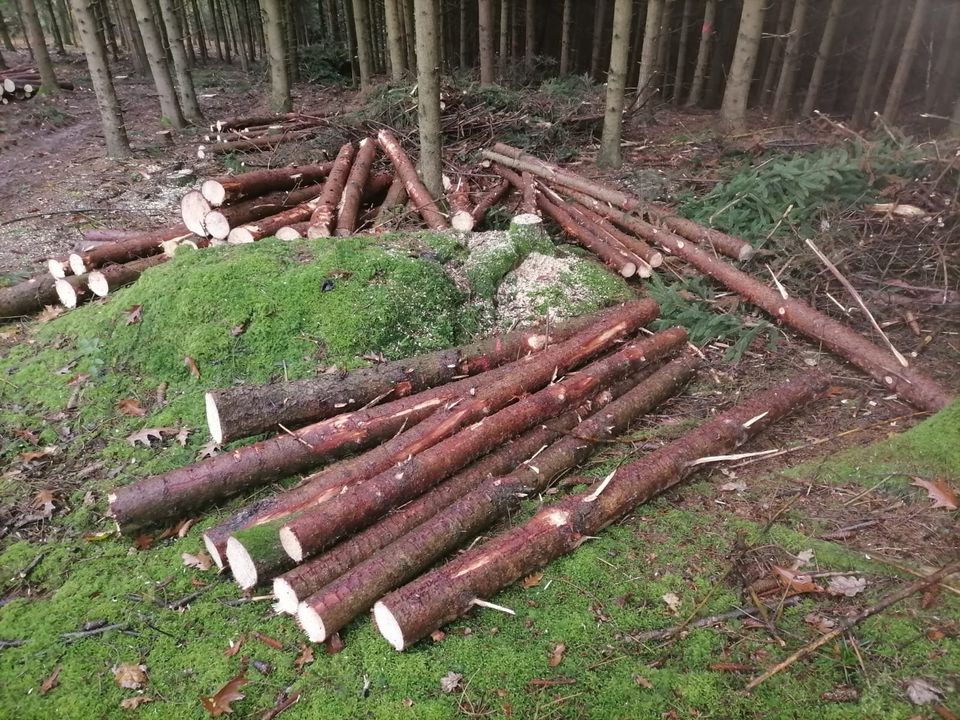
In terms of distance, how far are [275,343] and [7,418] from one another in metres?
2.37

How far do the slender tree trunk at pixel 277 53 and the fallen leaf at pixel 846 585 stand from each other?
13.4 meters

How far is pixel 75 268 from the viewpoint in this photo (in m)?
6.78

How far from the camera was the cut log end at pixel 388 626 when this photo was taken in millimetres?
2992

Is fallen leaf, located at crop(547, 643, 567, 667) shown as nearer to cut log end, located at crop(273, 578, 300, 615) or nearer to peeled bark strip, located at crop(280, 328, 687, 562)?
peeled bark strip, located at crop(280, 328, 687, 562)

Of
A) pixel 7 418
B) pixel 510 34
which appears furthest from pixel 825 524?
pixel 510 34

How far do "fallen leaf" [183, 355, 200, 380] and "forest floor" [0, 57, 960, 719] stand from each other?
0.08 meters

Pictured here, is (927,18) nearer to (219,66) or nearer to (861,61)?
(861,61)

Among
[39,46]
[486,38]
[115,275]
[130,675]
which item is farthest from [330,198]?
[39,46]

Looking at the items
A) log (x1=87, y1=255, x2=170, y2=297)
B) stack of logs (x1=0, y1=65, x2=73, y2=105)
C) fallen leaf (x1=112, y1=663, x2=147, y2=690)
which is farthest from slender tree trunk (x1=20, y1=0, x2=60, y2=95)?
fallen leaf (x1=112, y1=663, x2=147, y2=690)

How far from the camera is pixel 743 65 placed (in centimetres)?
1099

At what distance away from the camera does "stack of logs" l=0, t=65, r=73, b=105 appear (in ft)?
50.6

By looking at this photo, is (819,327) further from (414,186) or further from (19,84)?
(19,84)

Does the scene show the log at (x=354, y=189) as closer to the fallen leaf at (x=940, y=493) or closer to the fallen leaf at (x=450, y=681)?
the fallen leaf at (x=450, y=681)

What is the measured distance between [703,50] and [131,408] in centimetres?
1447
